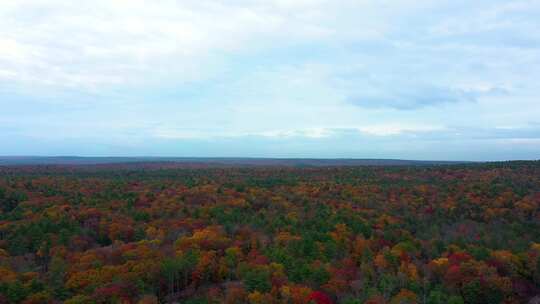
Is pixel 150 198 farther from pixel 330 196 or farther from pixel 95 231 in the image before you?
pixel 330 196

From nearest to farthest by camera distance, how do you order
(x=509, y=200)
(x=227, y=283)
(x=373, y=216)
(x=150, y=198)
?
(x=227, y=283)
(x=373, y=216)
(x=509, y=200)
(x=150, y=198)

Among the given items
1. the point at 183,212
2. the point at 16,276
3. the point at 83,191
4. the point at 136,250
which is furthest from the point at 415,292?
the point at 83,191

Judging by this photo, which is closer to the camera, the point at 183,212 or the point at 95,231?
the point at 95,231

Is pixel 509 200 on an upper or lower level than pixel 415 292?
upper

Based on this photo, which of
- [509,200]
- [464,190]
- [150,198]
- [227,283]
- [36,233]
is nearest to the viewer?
[227,283]

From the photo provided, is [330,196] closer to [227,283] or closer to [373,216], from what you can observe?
[373,216]

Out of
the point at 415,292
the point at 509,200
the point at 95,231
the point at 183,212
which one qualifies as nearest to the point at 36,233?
the point at 95,231
